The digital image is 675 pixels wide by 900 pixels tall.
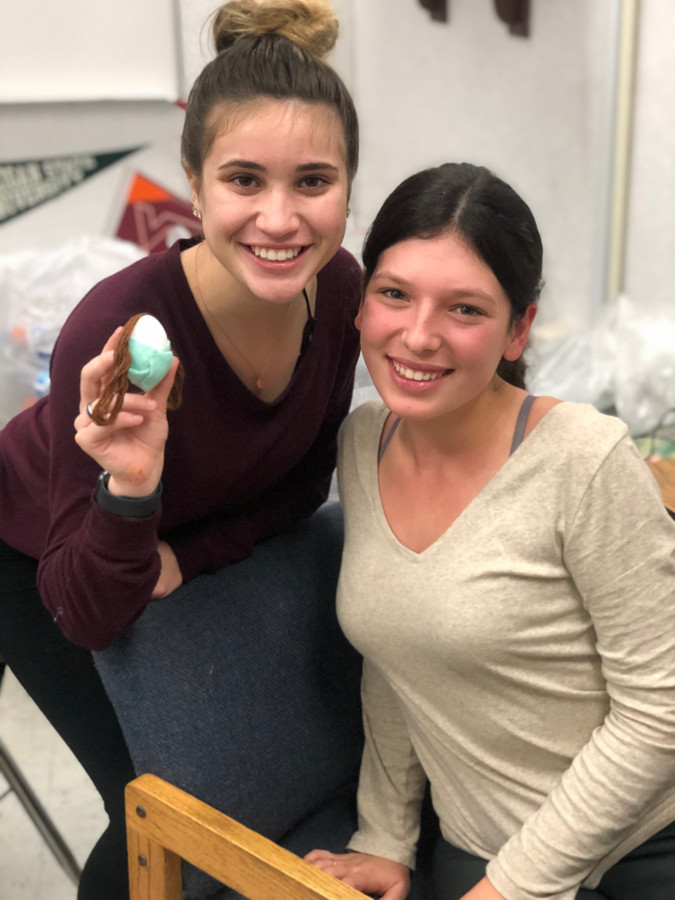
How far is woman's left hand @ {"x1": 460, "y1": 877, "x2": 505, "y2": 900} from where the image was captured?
3.31ft

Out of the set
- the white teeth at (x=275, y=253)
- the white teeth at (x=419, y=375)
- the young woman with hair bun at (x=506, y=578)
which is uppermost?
the white teeth at (x=275, y=253)

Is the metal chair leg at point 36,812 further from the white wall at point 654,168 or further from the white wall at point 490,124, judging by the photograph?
the white wall at point 654,168

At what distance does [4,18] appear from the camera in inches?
92.4

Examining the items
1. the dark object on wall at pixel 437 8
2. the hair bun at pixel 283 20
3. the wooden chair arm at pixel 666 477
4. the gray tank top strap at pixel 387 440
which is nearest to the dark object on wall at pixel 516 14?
the dark object on wall at pixel 437 8

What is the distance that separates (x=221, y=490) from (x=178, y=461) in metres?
0.08

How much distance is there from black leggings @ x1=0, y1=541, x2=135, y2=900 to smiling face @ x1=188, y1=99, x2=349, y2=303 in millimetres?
542

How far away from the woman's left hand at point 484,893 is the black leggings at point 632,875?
0.07 m

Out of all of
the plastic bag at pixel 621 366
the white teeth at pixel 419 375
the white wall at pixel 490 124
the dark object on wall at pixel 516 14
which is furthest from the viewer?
the dark object on wall at pixel 516 14

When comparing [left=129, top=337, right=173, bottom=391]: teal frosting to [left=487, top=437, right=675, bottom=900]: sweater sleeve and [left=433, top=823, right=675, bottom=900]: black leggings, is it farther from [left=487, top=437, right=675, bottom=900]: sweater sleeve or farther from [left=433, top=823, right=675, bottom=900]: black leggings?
[left=433, top=823, right=675, bottom=900]: black leggings

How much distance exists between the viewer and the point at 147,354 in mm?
896

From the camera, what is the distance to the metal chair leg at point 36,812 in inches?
62.5

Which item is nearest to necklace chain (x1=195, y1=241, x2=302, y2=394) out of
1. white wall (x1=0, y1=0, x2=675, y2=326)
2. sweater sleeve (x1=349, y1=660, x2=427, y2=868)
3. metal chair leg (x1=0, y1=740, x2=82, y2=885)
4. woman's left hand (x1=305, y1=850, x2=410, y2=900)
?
sweater sleeve (x1=349, y1=660, x2=427, y2=868)

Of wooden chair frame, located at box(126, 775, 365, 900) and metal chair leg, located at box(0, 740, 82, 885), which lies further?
metal chair leg, located at box(0, 740, 82, 885)

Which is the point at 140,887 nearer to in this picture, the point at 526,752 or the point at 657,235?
the point at 526,752
